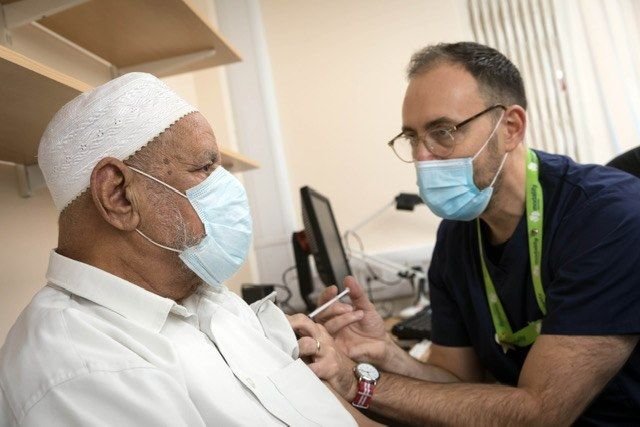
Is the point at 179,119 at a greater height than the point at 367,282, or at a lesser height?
greater

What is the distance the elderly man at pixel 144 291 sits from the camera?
710 mm

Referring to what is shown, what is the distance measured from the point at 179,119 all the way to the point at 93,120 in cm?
15

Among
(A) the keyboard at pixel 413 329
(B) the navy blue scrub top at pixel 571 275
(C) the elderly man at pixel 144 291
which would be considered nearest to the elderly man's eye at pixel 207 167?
(C) the elderly man at pixel 144 291

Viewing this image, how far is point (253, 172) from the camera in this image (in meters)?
3.09

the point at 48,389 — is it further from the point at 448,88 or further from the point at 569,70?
the point at 569,70

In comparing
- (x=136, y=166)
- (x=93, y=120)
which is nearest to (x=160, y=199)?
(x=136, y=166)

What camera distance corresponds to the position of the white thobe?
687 mm

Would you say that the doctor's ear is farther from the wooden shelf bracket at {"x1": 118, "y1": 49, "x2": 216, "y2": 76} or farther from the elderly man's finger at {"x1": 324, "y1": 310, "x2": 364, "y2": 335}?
the wooden shelf bracket at {"x1": 118, "y1": 49, "x2": 216, "y2": 76}

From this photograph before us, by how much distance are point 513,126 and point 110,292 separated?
3.66 ft

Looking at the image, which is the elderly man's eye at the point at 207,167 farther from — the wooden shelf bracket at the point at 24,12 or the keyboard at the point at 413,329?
the keyboard at the point at 413,329

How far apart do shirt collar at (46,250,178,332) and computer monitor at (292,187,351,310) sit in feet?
3.66

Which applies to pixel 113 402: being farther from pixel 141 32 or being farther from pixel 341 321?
pixel 141 32

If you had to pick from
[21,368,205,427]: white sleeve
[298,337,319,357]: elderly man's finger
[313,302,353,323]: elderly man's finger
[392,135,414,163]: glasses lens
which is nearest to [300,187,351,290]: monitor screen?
[392,135,414,163]: glasses lens

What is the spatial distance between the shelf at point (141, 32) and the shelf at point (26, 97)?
1.49ft
